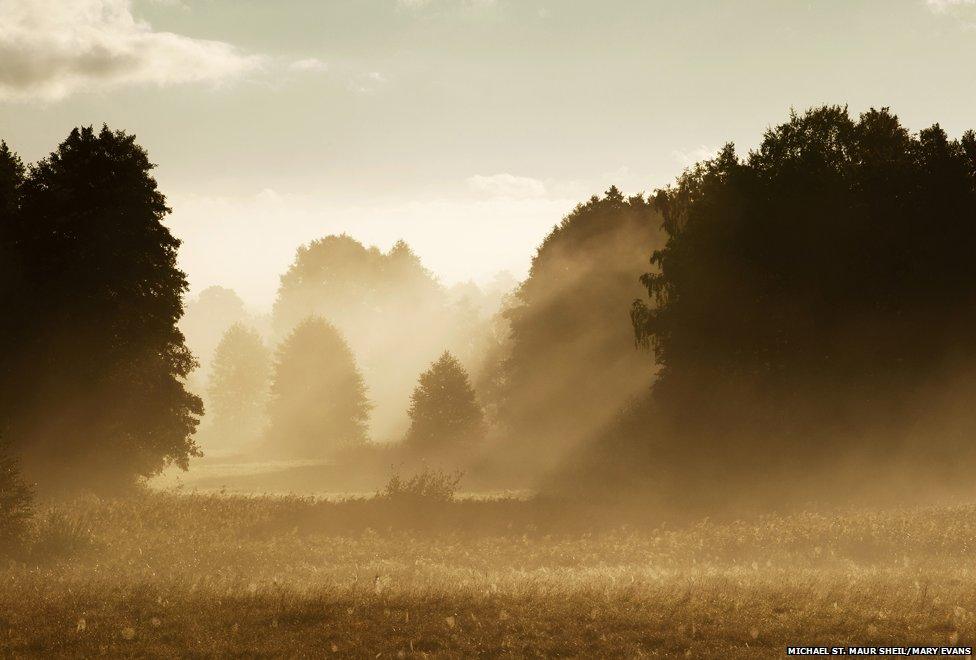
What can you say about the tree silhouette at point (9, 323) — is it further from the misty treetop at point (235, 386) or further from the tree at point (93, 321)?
the misty treetop at point (235, 386)

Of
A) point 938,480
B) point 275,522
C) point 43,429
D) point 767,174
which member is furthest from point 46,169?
point 938,480

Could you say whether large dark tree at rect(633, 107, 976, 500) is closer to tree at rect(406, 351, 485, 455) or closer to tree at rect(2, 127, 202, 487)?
tree at rect(406, 351, 485, 455)

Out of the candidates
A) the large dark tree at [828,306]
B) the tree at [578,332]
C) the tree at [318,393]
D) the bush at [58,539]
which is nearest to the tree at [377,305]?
the tree at [318,393]

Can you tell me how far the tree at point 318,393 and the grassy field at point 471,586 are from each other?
27.2 metres

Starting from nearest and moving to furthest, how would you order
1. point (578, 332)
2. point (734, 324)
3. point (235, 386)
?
Result: 1. point (734, 324)
2. point (578, 332)
3. point (235, 386)

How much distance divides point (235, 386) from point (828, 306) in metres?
67.3

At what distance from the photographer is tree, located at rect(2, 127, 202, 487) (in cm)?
2489

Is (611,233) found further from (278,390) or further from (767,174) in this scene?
(278,390)

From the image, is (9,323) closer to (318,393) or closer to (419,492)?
(419,492)

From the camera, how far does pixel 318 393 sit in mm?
52094

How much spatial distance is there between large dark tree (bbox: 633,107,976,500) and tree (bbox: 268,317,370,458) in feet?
96.8

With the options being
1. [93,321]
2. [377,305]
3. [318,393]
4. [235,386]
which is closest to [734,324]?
[93,321]

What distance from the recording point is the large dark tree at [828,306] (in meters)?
25.1

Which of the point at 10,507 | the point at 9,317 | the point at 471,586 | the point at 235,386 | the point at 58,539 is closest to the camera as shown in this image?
the point at 471,586
